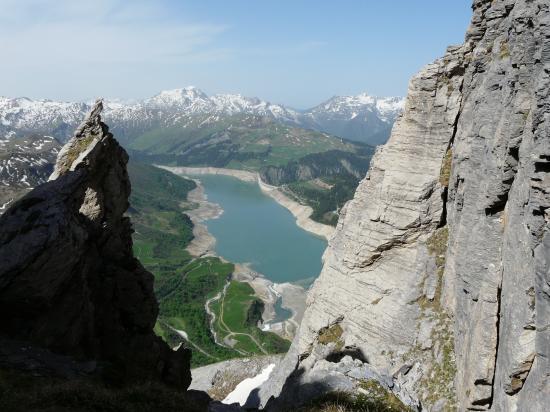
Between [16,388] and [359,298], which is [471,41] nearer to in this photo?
[359,298]

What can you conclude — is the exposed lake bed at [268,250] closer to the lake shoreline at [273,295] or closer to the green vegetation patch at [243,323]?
the lake shoreline at [273,295]

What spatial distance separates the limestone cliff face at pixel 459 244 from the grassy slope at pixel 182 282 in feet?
150

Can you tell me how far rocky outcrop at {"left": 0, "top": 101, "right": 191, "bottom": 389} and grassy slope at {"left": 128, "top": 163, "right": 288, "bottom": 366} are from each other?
43.8 m

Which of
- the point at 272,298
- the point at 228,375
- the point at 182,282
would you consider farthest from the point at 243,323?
the point at 228,375

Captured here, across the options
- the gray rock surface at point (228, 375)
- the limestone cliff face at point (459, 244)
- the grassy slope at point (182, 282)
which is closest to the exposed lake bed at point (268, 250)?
the grassy slope at point (182, 282)

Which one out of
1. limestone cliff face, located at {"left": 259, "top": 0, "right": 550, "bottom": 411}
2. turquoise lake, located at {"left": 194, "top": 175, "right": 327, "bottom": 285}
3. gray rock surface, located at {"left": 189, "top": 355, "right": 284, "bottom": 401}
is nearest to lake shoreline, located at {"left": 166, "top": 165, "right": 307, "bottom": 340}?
turquoise lake, located at {"left": 194, "top": 175, "right": 327, "bottom": 285}

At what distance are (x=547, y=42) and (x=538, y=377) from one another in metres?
8.31

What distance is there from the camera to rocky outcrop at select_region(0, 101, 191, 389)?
57.3ft

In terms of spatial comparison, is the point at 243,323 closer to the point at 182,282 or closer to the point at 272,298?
the point at 272,298

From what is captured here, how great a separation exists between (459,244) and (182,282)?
10169cm

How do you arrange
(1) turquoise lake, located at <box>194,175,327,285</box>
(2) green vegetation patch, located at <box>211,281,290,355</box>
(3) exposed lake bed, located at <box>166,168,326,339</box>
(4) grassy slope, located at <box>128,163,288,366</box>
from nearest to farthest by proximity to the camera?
1. (2) green vegetation patch, located at <box>211,281,290,355</box>
2. (4) grassy slope, located at <box>128,163,288,366</box>
3. (3) exposed lake bed, located at <box>166,168,326,339</box>
4. (1) turquoise lake, located at <box>194,175,327,285</box>

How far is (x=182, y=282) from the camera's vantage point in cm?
11381

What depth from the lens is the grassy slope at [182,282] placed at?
73625mm

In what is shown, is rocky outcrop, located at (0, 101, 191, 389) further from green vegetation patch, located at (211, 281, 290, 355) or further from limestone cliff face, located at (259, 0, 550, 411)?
green vegetation patch, located at (211, 281, 290, 355)
